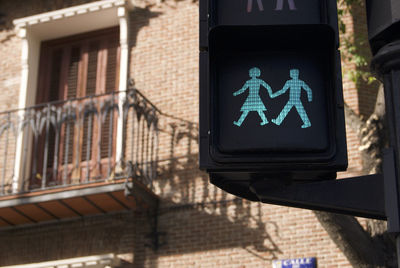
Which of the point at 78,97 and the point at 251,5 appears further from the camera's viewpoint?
the point at 78,97

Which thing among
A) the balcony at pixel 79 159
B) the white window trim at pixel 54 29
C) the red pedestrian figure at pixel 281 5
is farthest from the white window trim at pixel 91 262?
the red pedestrian figure at pixel 281 5

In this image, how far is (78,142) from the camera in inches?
412

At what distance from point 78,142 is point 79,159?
874 mm

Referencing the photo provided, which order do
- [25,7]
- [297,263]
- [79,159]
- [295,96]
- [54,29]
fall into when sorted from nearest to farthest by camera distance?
1. [295,96]
2. [297,263]
3. [79,159]
4. [54,29]
5. [25,7]

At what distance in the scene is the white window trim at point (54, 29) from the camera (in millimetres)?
11547

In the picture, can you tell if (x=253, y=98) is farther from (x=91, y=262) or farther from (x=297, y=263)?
(x=91, y=262)

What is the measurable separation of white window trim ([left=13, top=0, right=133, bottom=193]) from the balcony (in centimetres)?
21

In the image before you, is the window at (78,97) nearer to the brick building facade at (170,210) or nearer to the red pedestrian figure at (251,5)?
the brick building facade at (170,210)

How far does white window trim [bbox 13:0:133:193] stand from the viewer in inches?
455

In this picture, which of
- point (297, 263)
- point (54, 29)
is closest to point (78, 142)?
point (54, 29)

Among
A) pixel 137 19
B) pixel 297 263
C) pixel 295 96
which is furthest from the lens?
pixel 137 19

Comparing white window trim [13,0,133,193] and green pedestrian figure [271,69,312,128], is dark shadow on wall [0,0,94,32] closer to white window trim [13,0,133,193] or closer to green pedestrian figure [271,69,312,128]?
white window trim [13,0,133,193]

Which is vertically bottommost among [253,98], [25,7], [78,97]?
[253,98]

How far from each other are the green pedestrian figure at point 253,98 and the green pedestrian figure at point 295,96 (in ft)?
0.17
